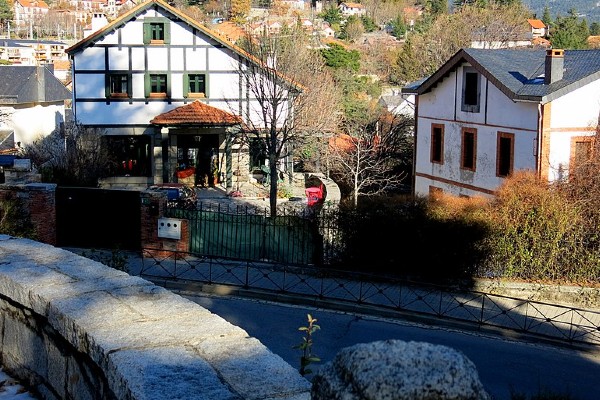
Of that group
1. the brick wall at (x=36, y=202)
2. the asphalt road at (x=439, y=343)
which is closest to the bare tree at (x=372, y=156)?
the brick wall at (x=36, y=202)

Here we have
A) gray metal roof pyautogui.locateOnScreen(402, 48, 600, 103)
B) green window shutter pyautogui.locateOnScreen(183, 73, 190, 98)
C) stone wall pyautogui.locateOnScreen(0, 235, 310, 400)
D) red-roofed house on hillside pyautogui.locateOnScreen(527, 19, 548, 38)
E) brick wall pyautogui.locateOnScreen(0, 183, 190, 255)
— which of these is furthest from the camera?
red-roofed house on hillside pyautogui.locateOnScreen(527, 19, 548, 38)

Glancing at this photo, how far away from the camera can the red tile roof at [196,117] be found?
34.7 m

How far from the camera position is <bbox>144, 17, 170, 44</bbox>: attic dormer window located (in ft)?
117

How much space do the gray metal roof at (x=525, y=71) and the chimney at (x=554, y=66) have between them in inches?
8.0

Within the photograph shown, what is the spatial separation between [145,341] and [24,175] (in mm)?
20633

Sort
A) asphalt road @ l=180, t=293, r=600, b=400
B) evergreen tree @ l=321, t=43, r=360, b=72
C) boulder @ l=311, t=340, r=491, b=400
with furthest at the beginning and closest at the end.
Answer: evergreen tree @ l=321, t=43, r=360, b=72 < asphalt road @ l=180, t=293, r=600, b=400 < boulder @ l=311, t=340, r=491, b=400

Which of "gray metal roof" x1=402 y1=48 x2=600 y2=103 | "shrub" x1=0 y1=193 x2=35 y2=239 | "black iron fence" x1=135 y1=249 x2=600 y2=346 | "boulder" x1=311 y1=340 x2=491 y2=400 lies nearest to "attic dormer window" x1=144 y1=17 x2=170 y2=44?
"gray metal roof" x1=402 y1=48 x2=600 y2=103

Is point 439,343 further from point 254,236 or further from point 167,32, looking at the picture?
point 167,32

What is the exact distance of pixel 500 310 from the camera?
17047 millimetres

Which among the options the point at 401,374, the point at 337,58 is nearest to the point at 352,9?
the point at 337,58

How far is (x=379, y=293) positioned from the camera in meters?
18.2

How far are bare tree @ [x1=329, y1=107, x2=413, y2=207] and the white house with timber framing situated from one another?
6.89 feet

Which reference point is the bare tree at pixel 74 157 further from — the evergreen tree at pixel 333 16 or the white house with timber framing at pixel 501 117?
the evergreen tree at pixel 333 16

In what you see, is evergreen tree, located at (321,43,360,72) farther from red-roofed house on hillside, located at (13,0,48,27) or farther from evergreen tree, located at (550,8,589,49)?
red-roofed house on hillside, located at (13,0,48,27)
